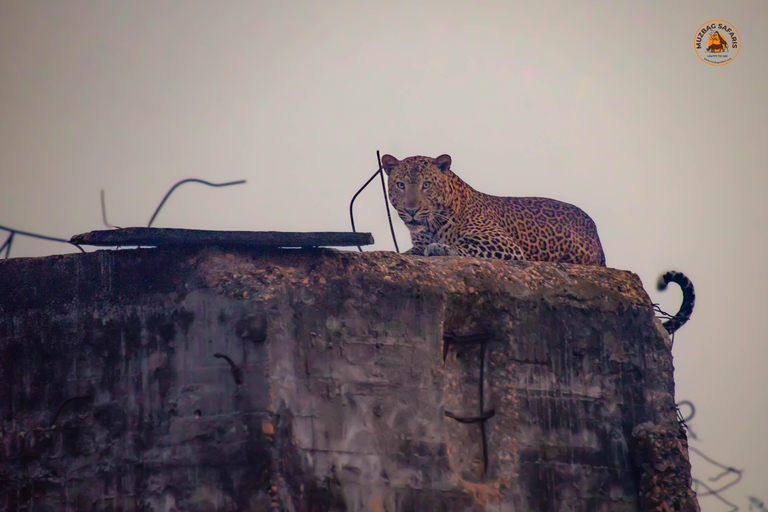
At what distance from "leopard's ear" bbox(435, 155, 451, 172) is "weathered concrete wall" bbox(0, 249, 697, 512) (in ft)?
10.7

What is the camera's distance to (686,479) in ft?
39.2

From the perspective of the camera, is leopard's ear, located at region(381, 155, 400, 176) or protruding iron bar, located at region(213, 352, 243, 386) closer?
protruding iron bar, located at region(213, 352, 243, 386)

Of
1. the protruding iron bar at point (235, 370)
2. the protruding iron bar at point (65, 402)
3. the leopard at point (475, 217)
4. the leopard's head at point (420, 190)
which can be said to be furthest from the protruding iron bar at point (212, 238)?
the leopard's head at point (420, 190)

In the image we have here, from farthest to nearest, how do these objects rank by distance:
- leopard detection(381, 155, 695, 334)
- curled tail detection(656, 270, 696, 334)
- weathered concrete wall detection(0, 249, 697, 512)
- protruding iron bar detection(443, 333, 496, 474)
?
1. leopard detection(381, 155, 695, 334)
2. curled tail detection(656, 270, 696, 334)
3. protruding iron bar detection(443, 333, 496, 474)
4. weathered concrete wall detection(0, 249, 697, 512)

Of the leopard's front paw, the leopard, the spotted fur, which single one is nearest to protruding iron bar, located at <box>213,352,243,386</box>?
the leopard's front paw

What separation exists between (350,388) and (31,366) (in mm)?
3154

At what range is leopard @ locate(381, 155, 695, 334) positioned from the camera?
14.6 m

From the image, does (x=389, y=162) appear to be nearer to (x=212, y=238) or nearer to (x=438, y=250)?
(x=438, y=250)

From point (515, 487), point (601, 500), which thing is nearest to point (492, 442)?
point (515, 487)

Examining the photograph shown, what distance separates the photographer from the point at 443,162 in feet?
49.7

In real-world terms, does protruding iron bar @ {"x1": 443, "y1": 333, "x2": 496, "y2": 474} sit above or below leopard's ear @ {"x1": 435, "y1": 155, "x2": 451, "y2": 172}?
below

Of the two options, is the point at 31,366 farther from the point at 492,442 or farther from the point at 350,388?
the point at 492,442

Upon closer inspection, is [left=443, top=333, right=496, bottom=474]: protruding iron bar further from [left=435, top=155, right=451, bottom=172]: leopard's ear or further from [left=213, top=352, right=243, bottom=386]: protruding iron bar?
[left=435, top=155, right=451, bottom=172]: leopard's ear

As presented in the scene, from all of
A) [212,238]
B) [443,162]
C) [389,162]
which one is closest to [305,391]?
[212,238]
